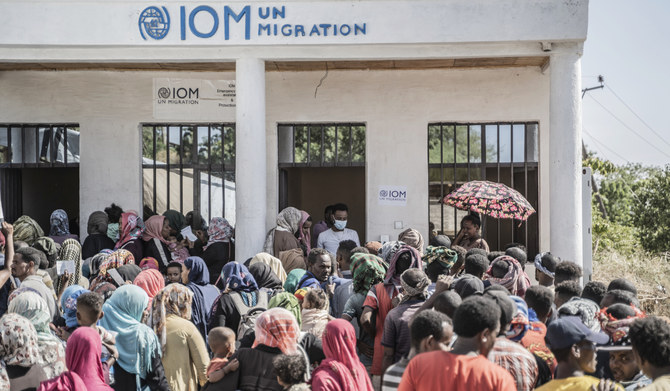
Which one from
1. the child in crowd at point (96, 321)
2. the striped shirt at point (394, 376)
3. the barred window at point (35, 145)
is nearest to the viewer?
the striped shirt at point (394, 376)

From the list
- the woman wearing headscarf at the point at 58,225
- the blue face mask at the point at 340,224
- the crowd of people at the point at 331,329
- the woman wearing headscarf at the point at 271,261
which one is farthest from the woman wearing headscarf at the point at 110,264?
the blue face mask at the point at 340,224

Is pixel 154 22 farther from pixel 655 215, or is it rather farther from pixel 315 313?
pixel 655 215

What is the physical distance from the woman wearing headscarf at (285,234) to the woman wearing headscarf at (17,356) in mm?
5127

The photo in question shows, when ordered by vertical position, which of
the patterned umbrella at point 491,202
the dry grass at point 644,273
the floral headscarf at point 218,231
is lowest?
the dry grass at point 644,273

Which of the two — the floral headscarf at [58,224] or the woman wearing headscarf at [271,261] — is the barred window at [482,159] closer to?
the woman wearing headscarf at [271,261]

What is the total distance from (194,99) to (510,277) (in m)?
7.31

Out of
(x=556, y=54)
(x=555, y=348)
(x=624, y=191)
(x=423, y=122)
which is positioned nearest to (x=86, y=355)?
(x=555, y=348)

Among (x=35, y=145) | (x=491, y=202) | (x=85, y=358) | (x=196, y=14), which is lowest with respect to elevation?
(x=85, y=358)

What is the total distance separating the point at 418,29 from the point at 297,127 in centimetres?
313

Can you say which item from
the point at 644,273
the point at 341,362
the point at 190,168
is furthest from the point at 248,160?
the point at 644,273

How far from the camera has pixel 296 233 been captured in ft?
32.4

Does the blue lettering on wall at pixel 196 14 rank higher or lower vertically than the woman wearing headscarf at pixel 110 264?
higher

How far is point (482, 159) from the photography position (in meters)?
11.6

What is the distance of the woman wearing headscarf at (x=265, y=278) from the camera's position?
5977 mm
